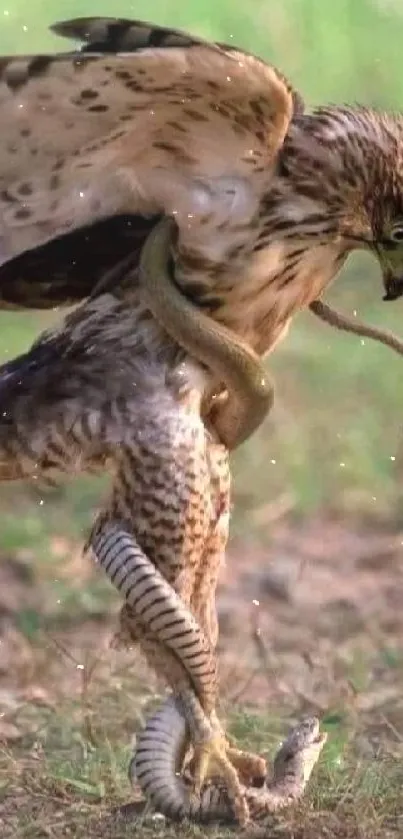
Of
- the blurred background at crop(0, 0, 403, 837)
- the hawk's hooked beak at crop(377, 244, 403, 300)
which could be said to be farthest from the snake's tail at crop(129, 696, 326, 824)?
the hawk's hooked beak at crop(377, 244, 403, 300)

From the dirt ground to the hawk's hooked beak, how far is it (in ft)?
0.95

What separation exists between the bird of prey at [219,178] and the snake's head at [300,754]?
9.2 inches

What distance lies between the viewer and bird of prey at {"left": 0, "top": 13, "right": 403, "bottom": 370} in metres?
0.87

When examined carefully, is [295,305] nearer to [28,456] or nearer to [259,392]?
[259,392]

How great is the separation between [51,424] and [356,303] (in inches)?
10.0

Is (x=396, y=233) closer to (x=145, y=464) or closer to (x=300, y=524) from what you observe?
(x=145, y=464)

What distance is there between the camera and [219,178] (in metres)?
0.93

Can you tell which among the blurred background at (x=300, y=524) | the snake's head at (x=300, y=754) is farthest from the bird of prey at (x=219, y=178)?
the snake's head at (x=300, y=754)

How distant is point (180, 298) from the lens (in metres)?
0.92

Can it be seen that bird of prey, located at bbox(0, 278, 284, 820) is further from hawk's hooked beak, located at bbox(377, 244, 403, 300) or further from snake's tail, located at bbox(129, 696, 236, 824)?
hawk's hooked beak, located at bbox(377, 244, 403, 300)

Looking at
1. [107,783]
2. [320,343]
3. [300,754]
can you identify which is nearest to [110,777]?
[107,783]

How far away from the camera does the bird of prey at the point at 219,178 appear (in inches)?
34.3

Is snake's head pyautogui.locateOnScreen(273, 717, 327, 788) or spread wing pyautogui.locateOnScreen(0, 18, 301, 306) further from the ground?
spread wing pyautogui.locateOnScreen(0, 18, 301, 306)

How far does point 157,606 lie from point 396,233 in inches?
9.5
